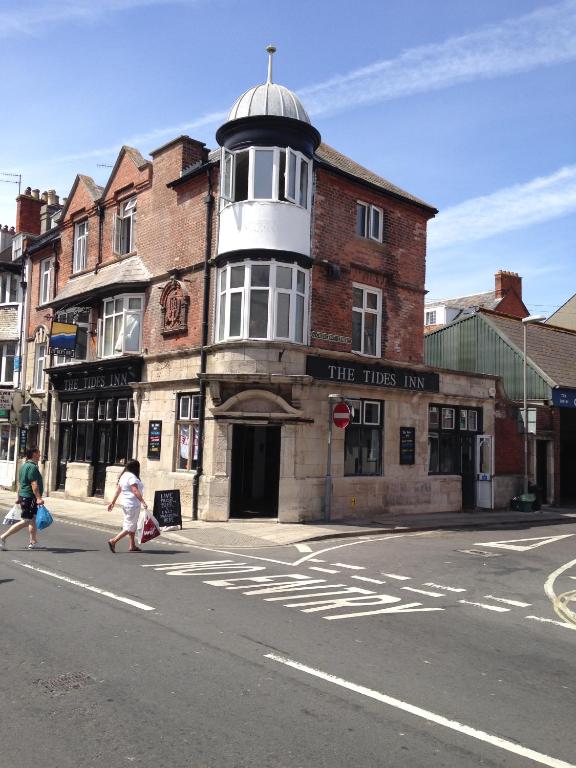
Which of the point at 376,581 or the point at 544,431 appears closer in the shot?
the point at 376,581

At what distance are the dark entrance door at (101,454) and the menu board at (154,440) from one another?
290 centimetres

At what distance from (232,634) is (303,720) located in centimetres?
235

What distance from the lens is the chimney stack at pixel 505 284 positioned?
41.4 meters

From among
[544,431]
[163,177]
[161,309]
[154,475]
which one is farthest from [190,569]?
[544,431]

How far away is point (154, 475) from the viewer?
20938 mm

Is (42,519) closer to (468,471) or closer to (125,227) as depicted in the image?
(125,227)

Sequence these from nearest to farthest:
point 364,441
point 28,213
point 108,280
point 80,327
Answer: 1. point 364,441
2. point 108,280
3. point 80,327
4. point 28,213

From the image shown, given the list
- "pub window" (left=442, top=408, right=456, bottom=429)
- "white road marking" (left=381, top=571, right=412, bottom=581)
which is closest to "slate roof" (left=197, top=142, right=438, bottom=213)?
"pub window" (left=442, top=408, right=456, bottom=429)

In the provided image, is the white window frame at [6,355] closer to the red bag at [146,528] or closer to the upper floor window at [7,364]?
the upper floor window at [7,364]

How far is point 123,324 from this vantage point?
2264 cm

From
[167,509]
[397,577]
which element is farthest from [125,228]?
[397,577]

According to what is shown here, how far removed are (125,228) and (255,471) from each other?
10.4 metres

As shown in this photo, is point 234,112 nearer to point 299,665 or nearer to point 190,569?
point 190,569

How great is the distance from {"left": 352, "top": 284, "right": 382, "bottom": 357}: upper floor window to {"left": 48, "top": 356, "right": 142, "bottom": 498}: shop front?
6.94 metres
